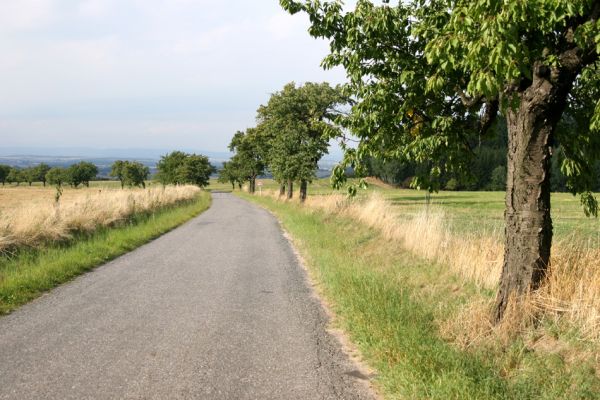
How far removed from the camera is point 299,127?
106ft

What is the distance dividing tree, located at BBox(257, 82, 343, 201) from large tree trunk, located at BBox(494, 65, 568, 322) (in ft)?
85.0

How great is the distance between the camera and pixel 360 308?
21.8 feet

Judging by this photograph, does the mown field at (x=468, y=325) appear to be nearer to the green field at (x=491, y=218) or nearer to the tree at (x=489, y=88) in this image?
the tree at (x=489, y=88)

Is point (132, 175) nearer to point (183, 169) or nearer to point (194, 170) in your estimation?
point (194, 170)

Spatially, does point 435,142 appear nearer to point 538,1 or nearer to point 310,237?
point 538,1

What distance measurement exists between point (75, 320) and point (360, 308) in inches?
159

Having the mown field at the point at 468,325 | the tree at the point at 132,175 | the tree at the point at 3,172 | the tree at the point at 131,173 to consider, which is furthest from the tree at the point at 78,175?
the mown field at the point at 468,325

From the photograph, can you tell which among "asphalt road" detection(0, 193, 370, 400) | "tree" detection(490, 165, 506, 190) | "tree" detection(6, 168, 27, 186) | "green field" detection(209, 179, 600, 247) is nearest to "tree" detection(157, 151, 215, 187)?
"tree" detection(490, 165, 506, 190)

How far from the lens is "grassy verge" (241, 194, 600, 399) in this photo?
4.07 m

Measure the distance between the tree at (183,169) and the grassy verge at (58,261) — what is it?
8174 cm

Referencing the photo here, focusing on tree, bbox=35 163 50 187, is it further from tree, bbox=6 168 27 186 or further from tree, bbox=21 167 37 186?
tree, bbox=6 168 27 186

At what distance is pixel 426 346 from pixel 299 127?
92.4 feet

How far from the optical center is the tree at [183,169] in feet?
319

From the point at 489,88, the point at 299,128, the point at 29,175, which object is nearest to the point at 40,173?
the point at 29,175
